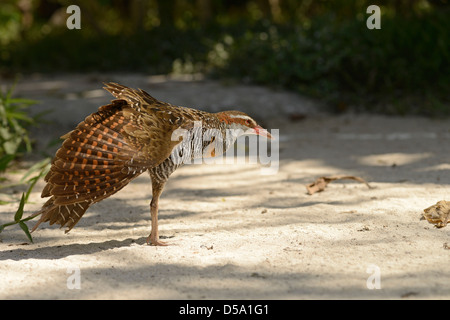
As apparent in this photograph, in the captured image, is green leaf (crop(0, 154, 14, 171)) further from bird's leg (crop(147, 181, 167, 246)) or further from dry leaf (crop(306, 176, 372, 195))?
dry leaf (crop(306, 176, 372, 195))

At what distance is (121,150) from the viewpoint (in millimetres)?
3705

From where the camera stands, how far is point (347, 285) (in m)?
3.22

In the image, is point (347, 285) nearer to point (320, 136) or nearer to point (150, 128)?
point (150, 128)

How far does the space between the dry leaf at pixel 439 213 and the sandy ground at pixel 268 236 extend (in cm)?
5

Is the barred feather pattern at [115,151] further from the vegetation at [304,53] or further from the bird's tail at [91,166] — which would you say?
the vegetation at [304,53]

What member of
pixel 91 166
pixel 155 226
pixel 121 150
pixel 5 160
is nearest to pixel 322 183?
pixel 155 226

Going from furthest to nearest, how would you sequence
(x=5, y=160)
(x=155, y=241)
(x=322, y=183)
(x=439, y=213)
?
(x=5, y=160) < (x=322, y=183) < (x=439, y=213) < (x=155, y=241)

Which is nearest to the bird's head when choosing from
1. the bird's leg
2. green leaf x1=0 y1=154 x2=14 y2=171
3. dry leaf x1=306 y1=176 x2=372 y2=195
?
the bird's leg

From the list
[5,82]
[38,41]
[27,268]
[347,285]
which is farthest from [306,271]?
[38,41]

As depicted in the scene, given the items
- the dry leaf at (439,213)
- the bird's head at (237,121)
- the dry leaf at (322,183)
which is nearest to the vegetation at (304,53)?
the dry leaf at (322,183)

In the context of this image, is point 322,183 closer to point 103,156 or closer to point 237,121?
point 237,121

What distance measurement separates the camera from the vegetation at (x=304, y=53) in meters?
9.05

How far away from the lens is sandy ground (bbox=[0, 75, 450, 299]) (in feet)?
10.7

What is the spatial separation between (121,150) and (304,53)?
253 inches
